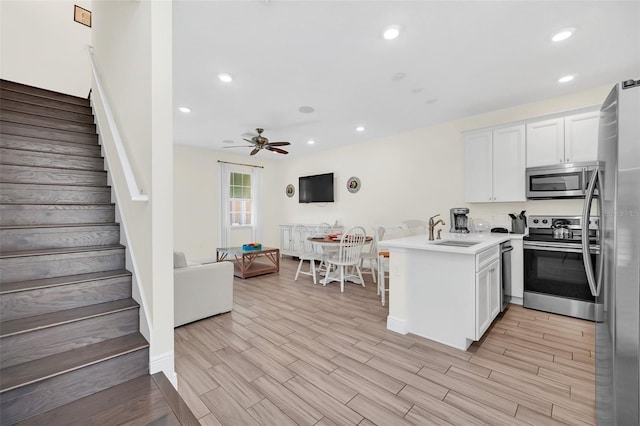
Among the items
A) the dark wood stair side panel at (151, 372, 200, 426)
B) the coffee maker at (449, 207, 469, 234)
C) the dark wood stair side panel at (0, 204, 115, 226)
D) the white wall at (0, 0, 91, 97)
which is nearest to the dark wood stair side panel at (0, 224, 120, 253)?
the dark wood stair side panel at (0, 204, 115, 226)

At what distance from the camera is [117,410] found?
130 centimetres

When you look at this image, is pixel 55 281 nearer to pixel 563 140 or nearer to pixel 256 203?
pixel 563 140

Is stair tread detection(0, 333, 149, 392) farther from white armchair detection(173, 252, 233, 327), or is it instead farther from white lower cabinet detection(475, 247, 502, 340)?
white lower cabinet detection(475, 247, 502, 340)

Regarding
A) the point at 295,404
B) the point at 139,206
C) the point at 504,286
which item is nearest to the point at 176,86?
the point at 139,206

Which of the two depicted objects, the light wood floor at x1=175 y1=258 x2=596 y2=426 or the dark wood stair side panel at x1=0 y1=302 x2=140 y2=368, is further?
the light wood floor at x1=175 y1=258 x2=596 y2=426

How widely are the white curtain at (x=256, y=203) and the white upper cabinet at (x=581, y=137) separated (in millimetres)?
6276

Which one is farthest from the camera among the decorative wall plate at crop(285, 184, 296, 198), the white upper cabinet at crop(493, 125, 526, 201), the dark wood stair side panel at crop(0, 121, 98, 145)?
the decorative wall plate at crop(285, 184, 296, 198)

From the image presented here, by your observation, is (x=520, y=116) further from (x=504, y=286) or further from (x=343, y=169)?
(x=343, y=169)

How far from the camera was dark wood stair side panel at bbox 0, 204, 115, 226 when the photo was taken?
195 centimetres

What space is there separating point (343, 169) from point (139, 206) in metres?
4.95

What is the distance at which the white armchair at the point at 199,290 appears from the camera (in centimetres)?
280

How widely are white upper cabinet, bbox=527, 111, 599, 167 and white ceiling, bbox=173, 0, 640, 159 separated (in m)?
0.44

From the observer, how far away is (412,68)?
9.37 feet

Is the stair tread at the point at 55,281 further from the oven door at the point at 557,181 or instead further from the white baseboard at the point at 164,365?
the oven door at the point at 557,181
